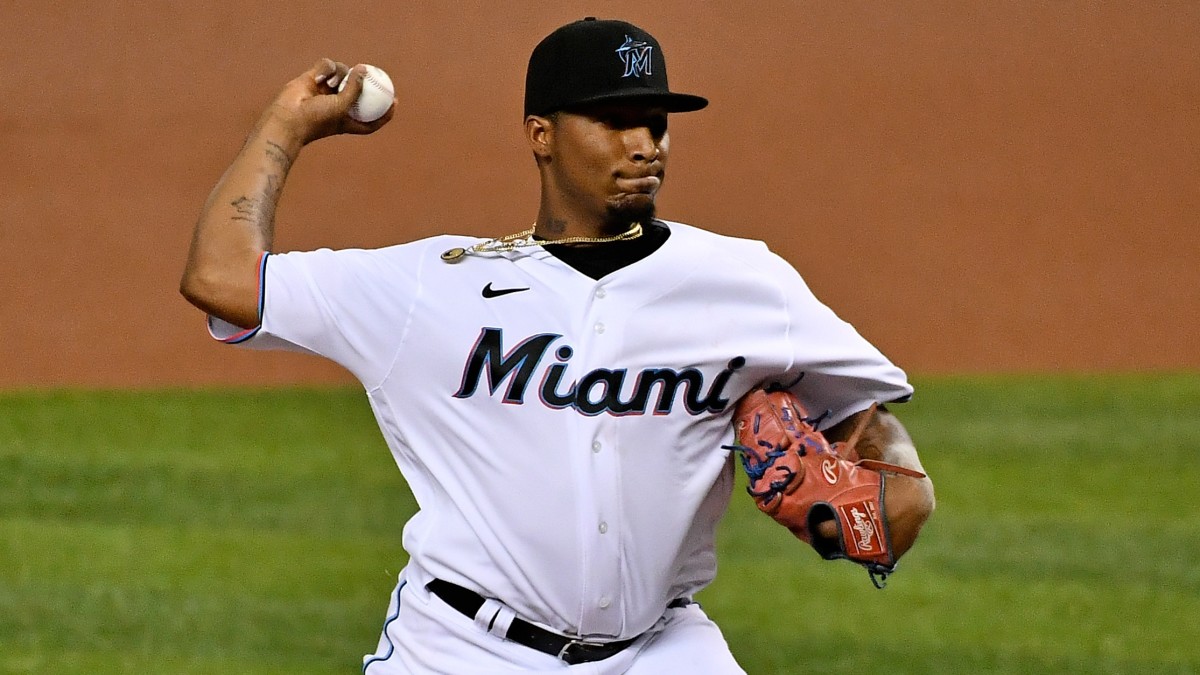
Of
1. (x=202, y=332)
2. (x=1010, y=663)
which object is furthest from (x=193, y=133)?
(x=1010, y=663)

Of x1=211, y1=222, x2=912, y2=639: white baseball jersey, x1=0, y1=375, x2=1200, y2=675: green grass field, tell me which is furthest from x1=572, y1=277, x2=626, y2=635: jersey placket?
x1=0, y1=375, x2=1200, y2=675: green grass field

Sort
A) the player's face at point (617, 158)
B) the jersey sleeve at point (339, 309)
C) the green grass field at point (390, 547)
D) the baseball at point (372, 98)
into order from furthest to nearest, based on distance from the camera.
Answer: the green grass field at point (390, 547)
the baseball at point (372, 98)
the player's face at point (617, 158)
the jersey sleeve at point (339, 309)

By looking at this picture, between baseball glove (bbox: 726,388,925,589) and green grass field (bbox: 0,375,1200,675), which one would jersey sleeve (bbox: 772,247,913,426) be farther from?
green grass field (bbox: 0,375,1200,675)

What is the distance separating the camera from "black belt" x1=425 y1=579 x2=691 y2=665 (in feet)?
8.93

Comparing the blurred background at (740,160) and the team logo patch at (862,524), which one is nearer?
the team logo patch at (862,524)

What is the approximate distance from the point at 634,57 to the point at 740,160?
26.6 ft

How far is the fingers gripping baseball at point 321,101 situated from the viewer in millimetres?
2797

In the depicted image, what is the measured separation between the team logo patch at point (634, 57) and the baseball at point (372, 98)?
17.5 inches

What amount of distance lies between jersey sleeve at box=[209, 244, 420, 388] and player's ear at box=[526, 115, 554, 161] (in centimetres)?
34

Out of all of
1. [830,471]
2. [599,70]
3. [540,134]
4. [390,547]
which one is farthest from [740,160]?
[830,471]

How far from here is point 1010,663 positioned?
521cm

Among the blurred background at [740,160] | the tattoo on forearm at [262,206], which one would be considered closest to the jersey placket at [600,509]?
the tattoo on forearm at [262,206]

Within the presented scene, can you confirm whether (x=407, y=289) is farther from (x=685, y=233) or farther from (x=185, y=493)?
(x=185, y=493)

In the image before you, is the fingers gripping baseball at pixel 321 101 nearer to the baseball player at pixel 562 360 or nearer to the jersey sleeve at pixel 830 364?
the baseball player at pixel 562 360
